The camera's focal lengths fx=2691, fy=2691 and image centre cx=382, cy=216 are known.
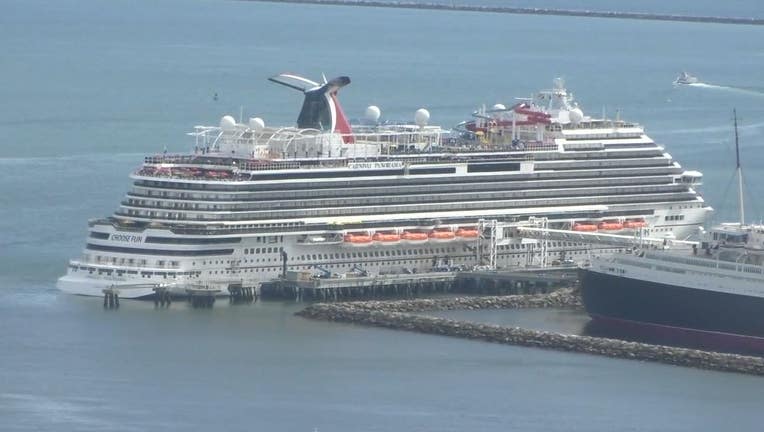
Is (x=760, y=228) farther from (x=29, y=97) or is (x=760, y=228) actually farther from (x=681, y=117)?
(x=29, y=97)

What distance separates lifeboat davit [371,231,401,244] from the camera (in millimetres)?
55062

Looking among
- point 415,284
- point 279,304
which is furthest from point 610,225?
point 279,304

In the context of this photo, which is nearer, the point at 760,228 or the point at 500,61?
the point at 760,228

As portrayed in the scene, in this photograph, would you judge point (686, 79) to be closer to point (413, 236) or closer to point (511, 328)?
point (413, 236)

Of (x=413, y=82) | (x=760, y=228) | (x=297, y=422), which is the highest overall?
(x=413, y=82)

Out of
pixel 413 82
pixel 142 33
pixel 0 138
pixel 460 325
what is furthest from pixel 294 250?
pixel 142 33

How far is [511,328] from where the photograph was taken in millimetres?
49594

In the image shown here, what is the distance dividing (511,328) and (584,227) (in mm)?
9008

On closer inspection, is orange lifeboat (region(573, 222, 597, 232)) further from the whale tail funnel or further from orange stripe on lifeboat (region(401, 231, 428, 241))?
the whale tail funnel

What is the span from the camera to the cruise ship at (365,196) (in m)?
52.8

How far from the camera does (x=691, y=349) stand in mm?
48781

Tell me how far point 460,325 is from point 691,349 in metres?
4.30

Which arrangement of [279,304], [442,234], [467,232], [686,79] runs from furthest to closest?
[686,79] → [467,232] → [442,234] → [279,304]

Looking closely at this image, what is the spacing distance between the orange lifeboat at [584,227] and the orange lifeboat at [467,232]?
271 cm
